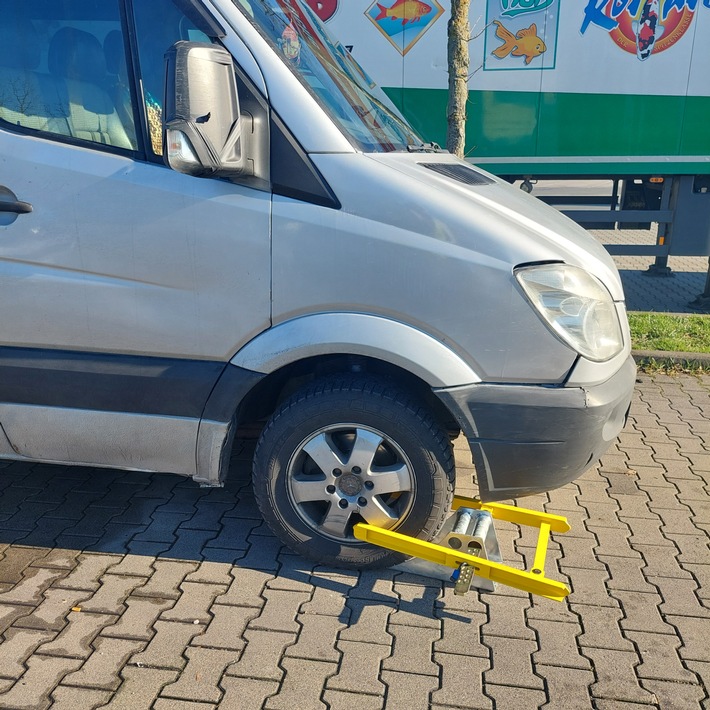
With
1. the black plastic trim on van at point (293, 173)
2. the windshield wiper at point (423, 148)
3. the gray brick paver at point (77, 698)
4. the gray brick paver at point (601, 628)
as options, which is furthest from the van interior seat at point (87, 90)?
the gray brick paver at point (601, 628)

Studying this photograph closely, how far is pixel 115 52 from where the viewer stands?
2.92 metres

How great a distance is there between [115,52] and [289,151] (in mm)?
784

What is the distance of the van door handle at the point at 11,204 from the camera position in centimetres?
294

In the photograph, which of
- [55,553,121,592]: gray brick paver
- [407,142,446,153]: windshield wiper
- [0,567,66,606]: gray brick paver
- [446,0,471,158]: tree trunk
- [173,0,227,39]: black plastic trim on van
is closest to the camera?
[173,0,227,39]: black plastic trim on van

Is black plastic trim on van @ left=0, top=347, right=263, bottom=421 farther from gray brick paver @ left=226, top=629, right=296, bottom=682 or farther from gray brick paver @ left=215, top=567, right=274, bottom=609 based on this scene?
gray brick paver @ left=226, top=629, right=296, bottom=682

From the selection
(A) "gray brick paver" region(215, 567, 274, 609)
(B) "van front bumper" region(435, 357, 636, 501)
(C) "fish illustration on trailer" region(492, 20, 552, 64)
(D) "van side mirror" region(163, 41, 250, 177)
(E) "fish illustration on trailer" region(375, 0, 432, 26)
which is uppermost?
(E) "fish illustration on trailer" region(375, 0, 432, 26)

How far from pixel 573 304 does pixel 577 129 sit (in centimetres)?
462

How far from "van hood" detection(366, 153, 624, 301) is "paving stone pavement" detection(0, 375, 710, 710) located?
4.00ft

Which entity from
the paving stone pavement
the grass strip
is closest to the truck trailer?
the grass strip

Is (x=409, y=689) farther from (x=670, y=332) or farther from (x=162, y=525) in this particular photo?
(x=670, y=332)

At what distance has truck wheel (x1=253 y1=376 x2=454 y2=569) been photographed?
9.89 ft

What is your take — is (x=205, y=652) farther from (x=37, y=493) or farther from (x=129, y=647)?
(x=37, y=493)

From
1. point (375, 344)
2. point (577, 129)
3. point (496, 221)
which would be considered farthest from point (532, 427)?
point (577, 129)

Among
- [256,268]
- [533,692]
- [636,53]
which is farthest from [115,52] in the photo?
[636,53]
